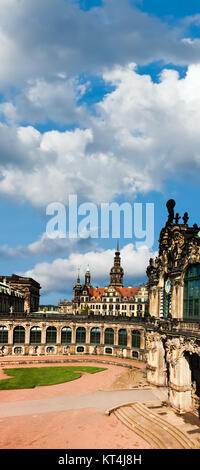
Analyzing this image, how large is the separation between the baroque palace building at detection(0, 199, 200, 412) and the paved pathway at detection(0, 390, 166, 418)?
4621 mm

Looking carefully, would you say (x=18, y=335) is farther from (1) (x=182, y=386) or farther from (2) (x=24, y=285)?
(2) (x=24, y=285)

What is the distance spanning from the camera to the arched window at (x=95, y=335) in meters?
76.2

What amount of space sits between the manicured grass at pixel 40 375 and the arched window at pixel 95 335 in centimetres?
1338

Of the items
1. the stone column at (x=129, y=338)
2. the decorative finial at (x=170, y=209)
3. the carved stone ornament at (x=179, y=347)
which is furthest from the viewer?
the stone column at (x=129, y=338)

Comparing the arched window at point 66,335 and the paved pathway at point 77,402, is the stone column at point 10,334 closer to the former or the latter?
the arched window at point 66,335

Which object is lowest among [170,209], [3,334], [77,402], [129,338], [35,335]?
[77,402]

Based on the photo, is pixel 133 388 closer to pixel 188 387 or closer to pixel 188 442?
pixel 188 387

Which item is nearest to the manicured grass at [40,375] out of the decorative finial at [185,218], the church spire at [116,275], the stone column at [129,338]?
the stone column at [129,338]

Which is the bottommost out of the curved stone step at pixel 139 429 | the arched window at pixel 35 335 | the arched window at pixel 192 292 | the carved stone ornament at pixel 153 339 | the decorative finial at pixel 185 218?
the curved stone step at pixel 139 429

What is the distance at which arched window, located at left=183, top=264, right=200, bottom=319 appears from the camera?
131 feet

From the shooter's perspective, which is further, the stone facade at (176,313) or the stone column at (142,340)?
the stone column at (142,340)

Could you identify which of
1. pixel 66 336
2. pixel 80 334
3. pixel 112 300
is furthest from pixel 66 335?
pixel 112 300

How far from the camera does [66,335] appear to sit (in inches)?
2997

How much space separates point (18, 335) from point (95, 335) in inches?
694
